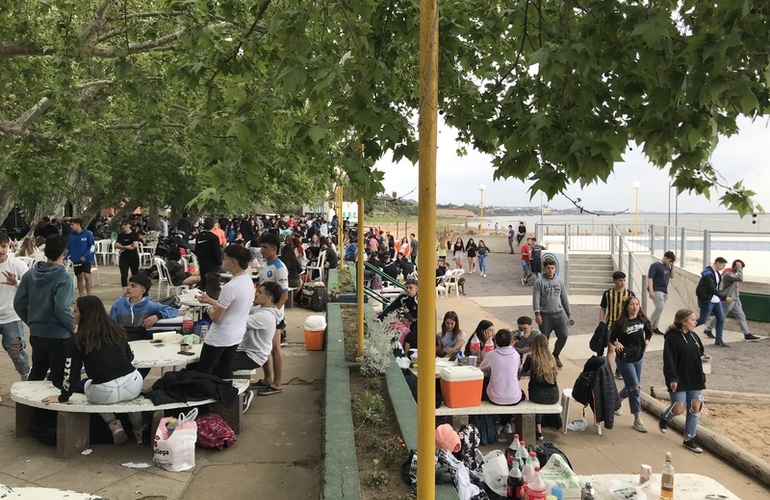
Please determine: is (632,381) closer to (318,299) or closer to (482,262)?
(318,299)

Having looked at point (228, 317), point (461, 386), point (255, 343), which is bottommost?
point (461, 386)

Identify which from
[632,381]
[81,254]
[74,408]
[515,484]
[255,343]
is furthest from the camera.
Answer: [81,254]

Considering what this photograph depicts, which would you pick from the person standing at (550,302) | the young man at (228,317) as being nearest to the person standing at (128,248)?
the young man at (228,317)

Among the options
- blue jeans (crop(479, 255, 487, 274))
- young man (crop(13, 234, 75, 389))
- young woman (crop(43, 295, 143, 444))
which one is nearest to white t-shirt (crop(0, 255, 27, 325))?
young man (crop(13, 234, 75, 389))

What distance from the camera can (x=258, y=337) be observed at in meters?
6.86

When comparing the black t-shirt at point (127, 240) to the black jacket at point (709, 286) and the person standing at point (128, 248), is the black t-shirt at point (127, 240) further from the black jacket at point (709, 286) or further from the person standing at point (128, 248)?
the black jacket at point (709, 286)

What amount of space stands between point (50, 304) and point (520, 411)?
15.6 feet

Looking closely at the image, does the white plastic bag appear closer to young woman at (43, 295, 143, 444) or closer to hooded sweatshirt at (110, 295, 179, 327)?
young woman at (43, 295, 143, 444)

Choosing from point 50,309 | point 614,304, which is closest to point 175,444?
point 50,309

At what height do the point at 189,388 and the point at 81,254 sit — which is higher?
the point at 81,254

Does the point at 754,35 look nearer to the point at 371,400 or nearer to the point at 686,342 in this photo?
the point at 371,400

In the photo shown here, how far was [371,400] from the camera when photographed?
5.66 m

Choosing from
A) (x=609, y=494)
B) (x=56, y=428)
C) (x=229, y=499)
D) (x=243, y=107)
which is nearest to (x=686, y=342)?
(x=609, y=494)

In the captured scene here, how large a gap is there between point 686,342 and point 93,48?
31.7 feet
